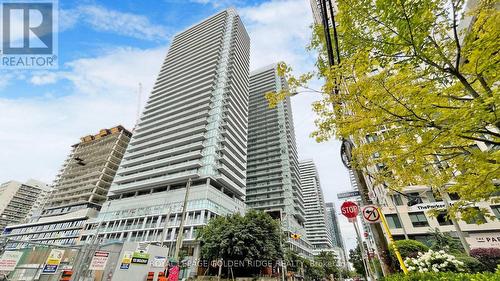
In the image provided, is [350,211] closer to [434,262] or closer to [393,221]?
[434,262]

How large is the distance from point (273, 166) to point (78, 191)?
64.9 meters

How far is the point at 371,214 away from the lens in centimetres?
503

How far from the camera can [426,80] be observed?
461 cm

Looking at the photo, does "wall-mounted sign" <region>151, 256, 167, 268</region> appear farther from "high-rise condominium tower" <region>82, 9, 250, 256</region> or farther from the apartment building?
the apartment building

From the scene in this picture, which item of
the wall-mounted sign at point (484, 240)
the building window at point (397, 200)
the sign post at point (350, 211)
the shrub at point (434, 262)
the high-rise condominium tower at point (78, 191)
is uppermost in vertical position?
the high-rise condominium tower at point (78, 191)

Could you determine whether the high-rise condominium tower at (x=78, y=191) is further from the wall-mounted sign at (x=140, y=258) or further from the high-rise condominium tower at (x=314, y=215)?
the high-rise condominium tower at (x=314, y=215)

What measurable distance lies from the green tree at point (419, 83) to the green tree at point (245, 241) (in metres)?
24.2

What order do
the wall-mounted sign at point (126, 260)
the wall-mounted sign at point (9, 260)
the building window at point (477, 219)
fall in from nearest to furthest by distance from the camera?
the building window at point (477, 219) < the wall-mounted sign at point (9, 260) < the wall-mounted sign at point (126, 260)

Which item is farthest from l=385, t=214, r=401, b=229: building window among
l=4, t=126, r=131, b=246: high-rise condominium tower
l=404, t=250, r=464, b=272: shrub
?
l=4, t=126, r=131, b=246: high-rise condominium tower

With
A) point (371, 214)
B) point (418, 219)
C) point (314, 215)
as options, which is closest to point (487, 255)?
point (418, 219)

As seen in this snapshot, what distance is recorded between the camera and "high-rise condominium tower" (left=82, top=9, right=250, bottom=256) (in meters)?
45.1

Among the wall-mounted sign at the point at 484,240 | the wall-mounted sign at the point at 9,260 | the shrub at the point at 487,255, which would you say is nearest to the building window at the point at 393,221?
the wall-mounted sign at the point at 484,240

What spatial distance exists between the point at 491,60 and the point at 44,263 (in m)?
15.7

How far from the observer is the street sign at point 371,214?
4.96m
